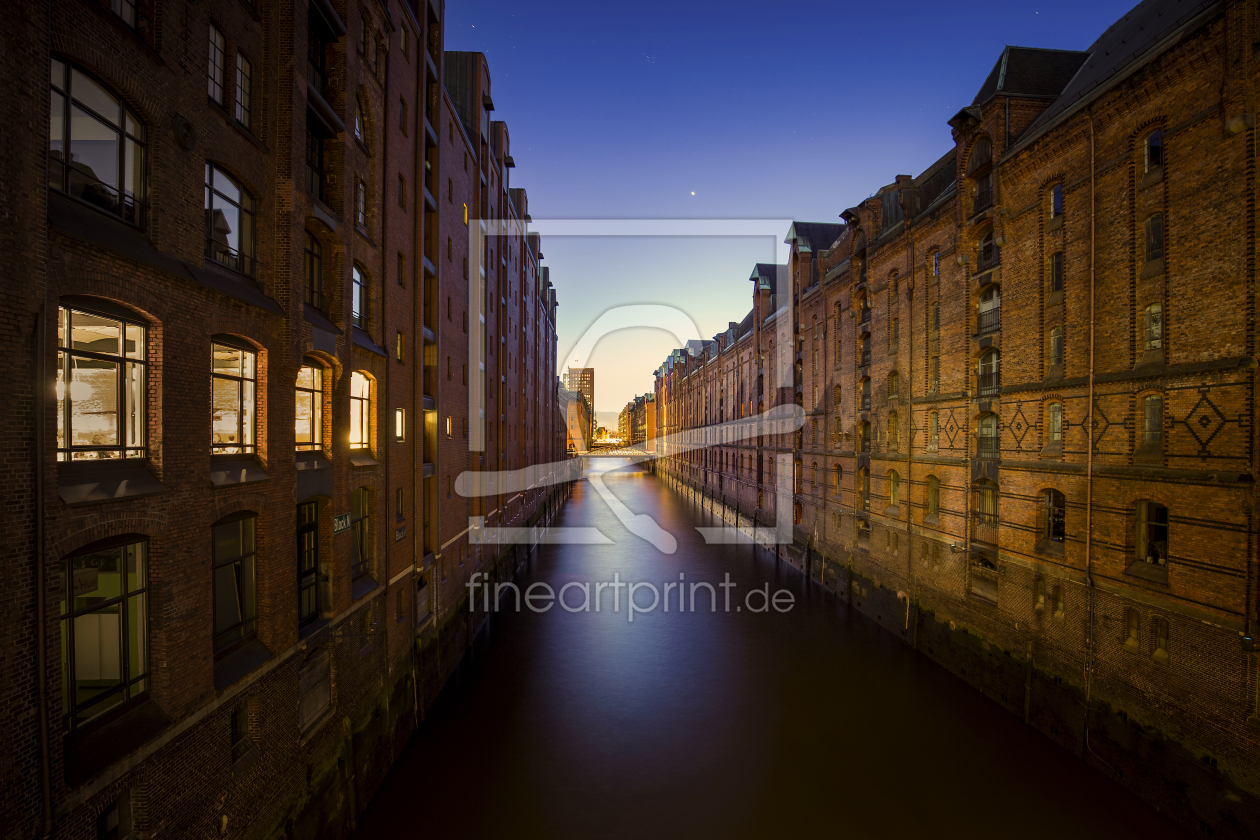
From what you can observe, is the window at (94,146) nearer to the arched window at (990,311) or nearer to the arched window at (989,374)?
the arched window at (990,311)

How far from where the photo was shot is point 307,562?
10102mm

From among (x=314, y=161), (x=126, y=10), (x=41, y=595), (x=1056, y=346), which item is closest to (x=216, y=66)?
(x=126, y=10)

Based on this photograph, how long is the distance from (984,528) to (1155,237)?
8.18 m

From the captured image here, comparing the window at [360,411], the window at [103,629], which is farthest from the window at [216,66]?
the window at [103,629]

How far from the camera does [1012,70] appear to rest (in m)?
15.9

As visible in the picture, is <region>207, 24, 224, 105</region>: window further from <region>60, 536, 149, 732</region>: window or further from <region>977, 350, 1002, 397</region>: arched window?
<region>977, 350, 1002, 397</region>: arched window

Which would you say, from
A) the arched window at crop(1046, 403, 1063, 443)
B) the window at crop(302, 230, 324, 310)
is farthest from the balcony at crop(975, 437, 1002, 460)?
the window at crop(302, 230, 324, 310)

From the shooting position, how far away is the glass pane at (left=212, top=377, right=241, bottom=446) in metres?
7.82

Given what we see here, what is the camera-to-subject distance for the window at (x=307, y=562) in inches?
388

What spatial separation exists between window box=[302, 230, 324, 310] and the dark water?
944 centimetres

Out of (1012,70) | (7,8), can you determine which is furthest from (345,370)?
(1012,70)

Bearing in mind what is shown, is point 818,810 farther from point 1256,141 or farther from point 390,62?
point 390,62

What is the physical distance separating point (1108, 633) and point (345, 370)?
15654 millimetres

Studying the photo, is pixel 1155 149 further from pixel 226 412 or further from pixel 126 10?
pixel 226 412
